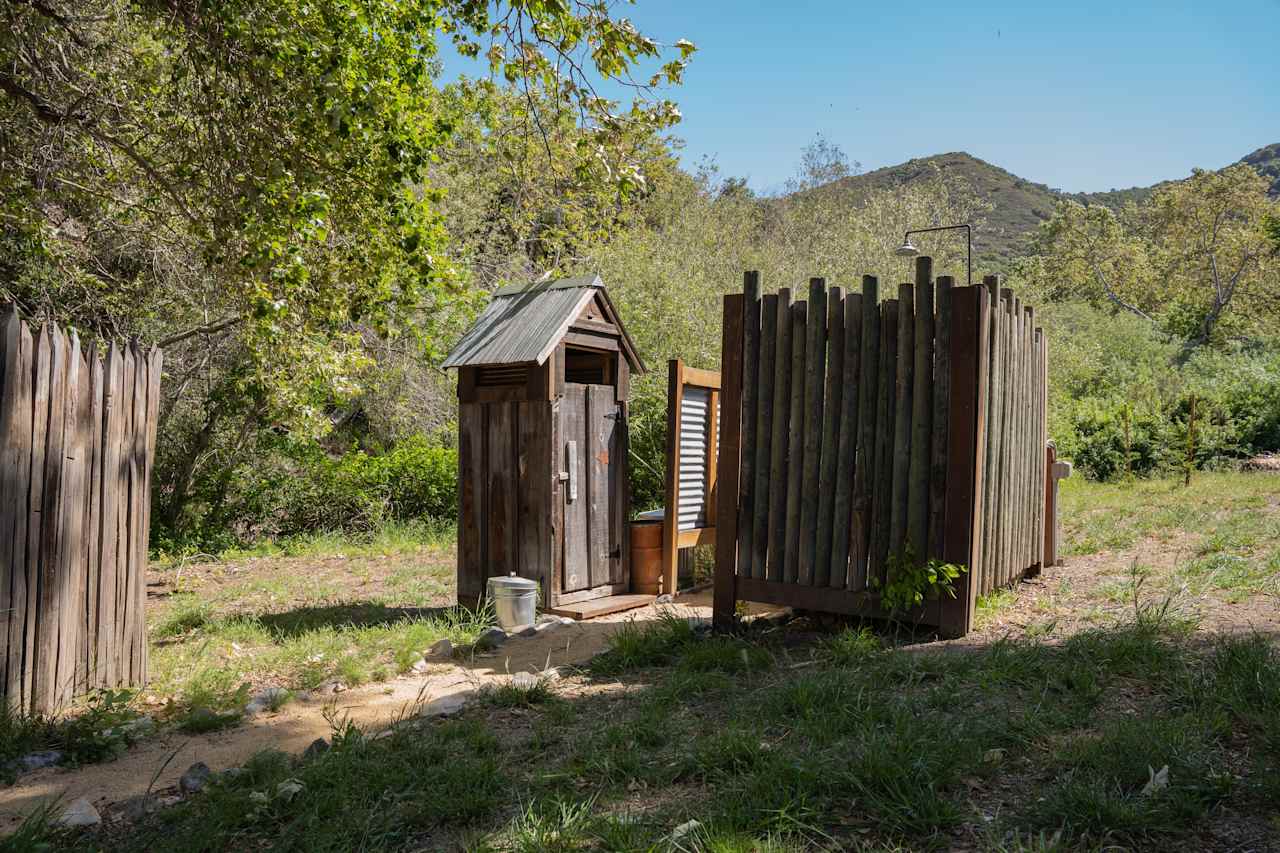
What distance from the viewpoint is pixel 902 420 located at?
18.4ft

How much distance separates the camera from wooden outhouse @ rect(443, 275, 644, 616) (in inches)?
310

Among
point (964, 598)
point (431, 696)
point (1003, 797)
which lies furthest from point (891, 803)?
point (431, 696)

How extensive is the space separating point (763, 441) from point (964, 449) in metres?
1.33

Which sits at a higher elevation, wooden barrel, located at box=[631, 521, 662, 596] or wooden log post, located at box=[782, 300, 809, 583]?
wooden log post, located at box=[782, 300, 809, 583]

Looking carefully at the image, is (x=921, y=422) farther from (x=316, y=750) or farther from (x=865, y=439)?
(x=316, y=750)

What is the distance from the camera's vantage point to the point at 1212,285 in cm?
3219

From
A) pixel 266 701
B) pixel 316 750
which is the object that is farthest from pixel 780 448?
pixel 266 701

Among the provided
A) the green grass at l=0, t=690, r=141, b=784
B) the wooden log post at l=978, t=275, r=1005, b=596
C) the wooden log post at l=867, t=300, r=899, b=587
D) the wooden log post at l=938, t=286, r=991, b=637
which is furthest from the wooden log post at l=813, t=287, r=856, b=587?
the green grass at l=0, t=690, r=141, b=784

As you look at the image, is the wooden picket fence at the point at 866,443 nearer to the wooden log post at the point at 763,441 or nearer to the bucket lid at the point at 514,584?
the wooden log post at the point at 763,441

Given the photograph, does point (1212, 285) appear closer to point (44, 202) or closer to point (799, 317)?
point (799, 317)

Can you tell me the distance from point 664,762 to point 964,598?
248 centimetres

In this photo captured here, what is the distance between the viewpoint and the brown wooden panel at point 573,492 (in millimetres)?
7996

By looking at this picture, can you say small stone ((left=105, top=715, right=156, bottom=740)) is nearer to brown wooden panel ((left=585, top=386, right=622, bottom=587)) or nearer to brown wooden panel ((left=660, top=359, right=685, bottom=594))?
brown wooden panel ((left=585, top=386, right=622, bottom=587))

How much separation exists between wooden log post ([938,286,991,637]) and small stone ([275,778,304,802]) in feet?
12.1
